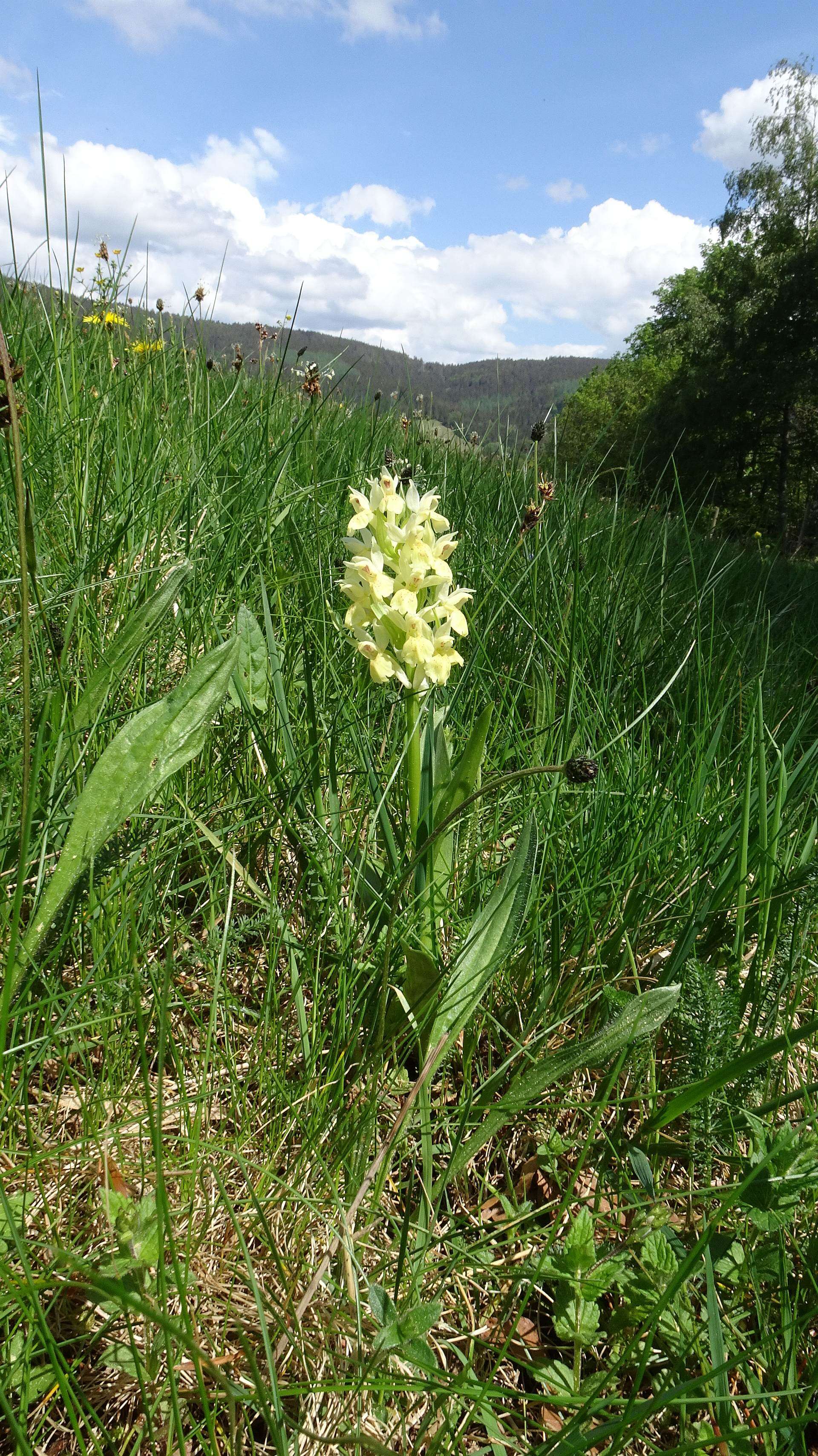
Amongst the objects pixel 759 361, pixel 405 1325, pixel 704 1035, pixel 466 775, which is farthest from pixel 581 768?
pixel 759 361

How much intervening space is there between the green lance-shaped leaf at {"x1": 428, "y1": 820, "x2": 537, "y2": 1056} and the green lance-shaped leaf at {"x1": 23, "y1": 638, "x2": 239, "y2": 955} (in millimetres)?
535

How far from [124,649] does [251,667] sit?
35 centimetres

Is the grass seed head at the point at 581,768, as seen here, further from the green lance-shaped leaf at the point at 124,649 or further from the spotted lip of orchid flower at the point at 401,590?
the green lance-shaped leaf at the point at 124,649

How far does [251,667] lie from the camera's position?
166 centimetres

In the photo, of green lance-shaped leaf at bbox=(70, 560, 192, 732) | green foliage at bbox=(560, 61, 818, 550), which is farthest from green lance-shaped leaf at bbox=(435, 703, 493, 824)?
green foliage at bbox=(560, 61, 818, 550)

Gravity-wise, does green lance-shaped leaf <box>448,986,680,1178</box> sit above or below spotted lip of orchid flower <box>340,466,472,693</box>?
below

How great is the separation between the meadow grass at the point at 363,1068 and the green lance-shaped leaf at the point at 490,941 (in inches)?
1.0

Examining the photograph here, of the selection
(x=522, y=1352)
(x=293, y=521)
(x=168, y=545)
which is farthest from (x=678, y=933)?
(x=168, y=545)

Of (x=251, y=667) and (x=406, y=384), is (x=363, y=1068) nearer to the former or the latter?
(x=251, y=667)

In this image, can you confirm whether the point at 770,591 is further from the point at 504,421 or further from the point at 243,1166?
the point at 243,1166

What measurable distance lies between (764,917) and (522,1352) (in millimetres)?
706

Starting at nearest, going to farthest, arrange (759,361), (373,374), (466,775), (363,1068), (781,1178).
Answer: (781,1178), (363,1068), (466,775), (373,374), (759,361)

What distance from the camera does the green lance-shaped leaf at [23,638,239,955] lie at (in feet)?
3.57

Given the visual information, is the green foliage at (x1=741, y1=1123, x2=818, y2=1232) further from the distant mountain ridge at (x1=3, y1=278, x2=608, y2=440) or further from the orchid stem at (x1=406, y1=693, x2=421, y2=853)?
the distant mountain ridge at (x1=3, y1=278, x2=608, y2=440)
